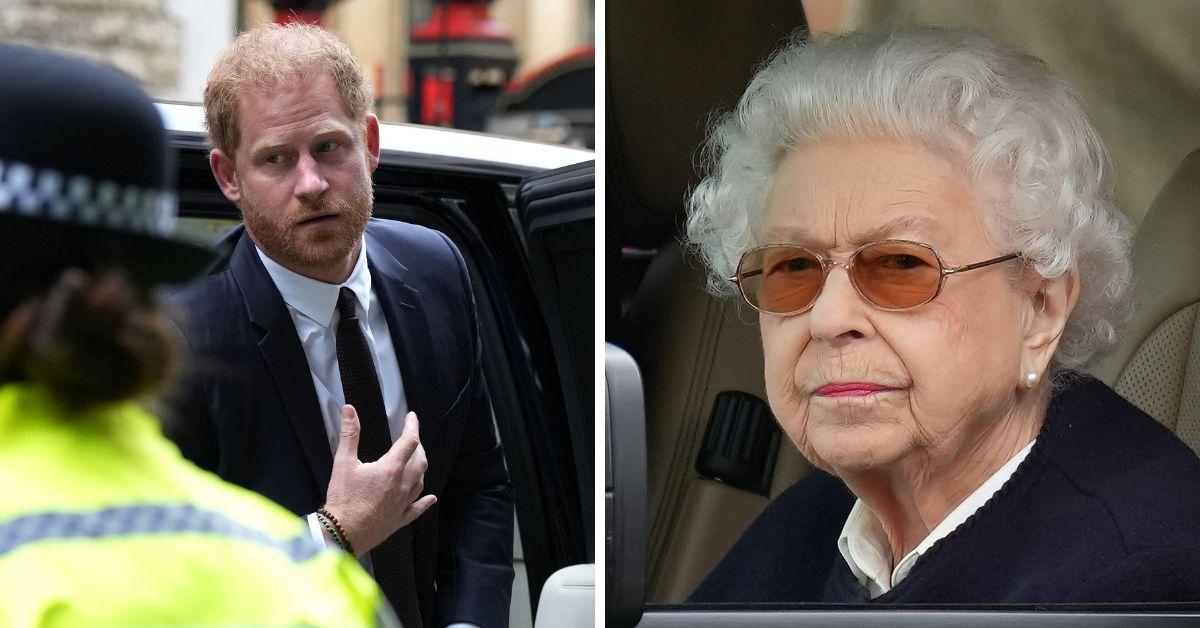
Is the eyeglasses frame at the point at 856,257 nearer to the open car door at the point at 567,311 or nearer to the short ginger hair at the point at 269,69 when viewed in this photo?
the open car door at the point at 567,311

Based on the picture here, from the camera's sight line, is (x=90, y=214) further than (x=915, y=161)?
No

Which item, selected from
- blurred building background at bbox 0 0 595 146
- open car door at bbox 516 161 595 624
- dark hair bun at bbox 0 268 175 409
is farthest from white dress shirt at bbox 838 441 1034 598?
blurred building background at bbox 0 0 595 146

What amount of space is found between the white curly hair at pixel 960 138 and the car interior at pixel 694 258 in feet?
0.08

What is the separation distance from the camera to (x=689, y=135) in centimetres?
220

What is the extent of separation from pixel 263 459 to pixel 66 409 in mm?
1378

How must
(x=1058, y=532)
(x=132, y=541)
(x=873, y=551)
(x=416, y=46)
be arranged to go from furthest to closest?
1. (x=416, y=46)
2. (x=873, y=551)
3. (x=1058, y=532)
4. (x=132, y=541)

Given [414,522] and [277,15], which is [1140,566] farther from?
[277,15]

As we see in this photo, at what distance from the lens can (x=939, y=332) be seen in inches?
82.7

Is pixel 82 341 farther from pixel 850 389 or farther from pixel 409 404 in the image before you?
pixel 409 404

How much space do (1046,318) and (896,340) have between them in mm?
192

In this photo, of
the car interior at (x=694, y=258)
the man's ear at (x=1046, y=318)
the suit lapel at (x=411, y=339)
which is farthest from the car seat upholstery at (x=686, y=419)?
the suit lapel at (x=411, y=339)

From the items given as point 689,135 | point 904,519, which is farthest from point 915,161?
point 904,519

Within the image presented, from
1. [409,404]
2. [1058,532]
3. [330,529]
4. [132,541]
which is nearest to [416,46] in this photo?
[409,404]

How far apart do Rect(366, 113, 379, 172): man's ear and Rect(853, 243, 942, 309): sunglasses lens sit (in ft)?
3.53
